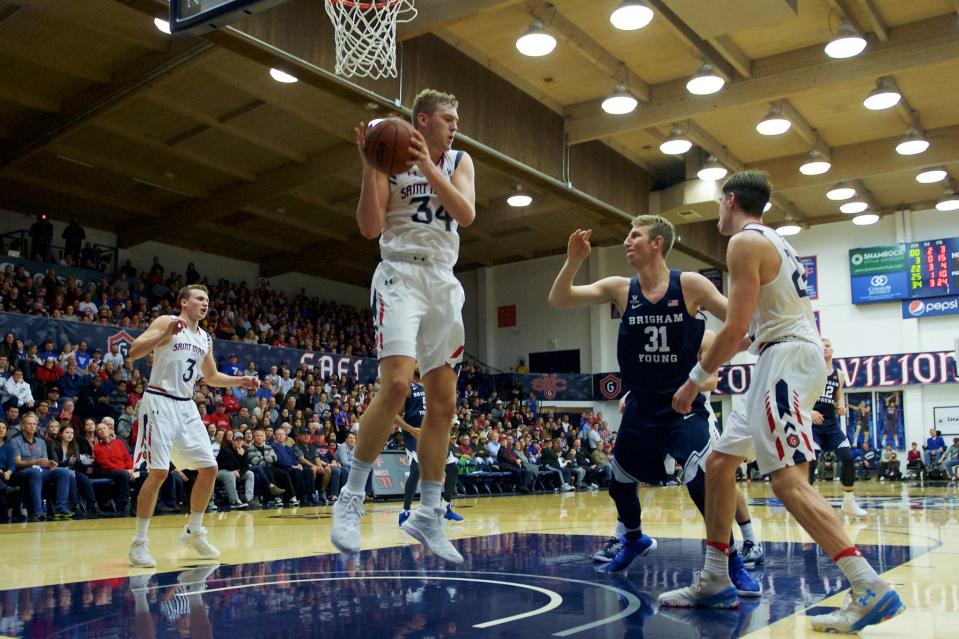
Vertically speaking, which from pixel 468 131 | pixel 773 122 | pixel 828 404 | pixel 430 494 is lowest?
pixel 430 494

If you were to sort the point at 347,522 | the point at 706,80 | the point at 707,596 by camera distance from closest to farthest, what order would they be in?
the point at 707,596 → the point at 347,522 → the point at 706,80

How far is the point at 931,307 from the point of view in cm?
2211

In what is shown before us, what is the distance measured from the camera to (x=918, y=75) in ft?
47.5

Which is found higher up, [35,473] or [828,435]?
[828,435]

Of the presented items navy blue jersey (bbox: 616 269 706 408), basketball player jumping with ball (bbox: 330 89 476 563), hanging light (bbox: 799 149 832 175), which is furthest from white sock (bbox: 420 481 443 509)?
hanging light (bbox: 799 149 832 175)

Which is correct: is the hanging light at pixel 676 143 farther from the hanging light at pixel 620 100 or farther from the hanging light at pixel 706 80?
the hanging light at pixel 706 80

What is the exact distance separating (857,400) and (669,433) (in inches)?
823

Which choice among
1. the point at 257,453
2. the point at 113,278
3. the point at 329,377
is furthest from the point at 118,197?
the point at 257,453

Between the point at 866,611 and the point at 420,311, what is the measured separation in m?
2.18

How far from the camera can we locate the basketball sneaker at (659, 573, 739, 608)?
146 inches

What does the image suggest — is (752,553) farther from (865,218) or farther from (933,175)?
(865,218)

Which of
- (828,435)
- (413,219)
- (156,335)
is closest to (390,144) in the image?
(413,219)

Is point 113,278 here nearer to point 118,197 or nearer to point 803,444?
point 118,197

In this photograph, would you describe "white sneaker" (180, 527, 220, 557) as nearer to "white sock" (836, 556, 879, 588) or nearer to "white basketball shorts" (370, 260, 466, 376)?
"white basketball shorts" (370, 260, 466, 376)
